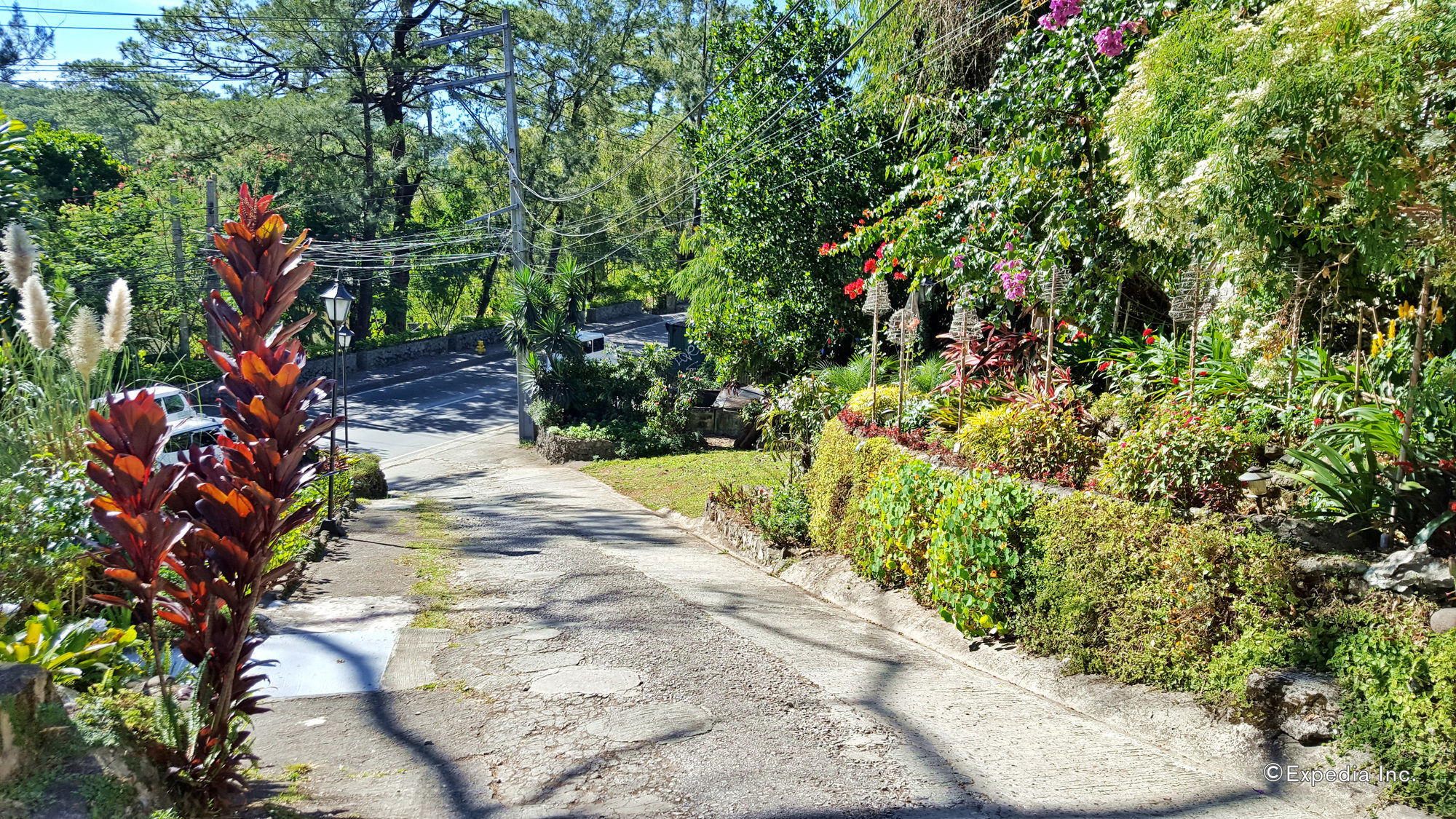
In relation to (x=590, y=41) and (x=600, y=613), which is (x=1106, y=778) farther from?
(x=590, y=41)

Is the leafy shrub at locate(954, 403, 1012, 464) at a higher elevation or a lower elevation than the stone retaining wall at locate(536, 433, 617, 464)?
higher

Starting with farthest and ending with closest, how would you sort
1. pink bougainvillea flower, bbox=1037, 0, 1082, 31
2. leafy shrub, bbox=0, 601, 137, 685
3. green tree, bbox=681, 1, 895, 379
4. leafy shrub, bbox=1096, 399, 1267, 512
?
green tree, bbox=681, 1, 895, 379 < pink bougainvillea flower, bbox=1037, 0, 1082, 31 < leafy shrub, bbox=1096, 399, 1267, 512 < leafy shrub, bbox=0, 601, 137, 685

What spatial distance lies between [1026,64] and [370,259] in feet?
102

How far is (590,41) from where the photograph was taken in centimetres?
3862

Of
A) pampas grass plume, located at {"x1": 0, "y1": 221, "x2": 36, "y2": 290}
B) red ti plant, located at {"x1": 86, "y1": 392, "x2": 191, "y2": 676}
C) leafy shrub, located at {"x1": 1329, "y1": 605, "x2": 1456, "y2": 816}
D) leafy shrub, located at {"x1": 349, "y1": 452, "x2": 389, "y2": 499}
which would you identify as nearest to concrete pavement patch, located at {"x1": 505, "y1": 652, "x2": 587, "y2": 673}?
red ti plant, located at {"x1": 86, "y1": 392, "x2": 191, "y2": 676}

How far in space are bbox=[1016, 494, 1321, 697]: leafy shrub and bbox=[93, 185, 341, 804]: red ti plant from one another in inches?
173

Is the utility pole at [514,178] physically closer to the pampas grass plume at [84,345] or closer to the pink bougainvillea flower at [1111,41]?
the pink bougainvillea flower at [1111,41]

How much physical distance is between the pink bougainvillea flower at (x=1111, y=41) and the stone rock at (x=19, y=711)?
9.34 meters

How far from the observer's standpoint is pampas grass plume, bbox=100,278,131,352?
414 cm

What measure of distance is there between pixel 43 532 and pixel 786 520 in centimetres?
673

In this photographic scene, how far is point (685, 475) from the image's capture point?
16812mm

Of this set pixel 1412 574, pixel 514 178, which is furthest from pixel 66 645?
pixel 514 178

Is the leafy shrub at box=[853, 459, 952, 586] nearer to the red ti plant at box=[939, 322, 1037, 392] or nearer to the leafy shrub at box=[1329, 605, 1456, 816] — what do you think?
the red ti plant at box=[939, 322, 1037, 392]

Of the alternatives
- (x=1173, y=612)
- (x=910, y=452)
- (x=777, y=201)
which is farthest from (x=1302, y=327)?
(x=777, y=201)
